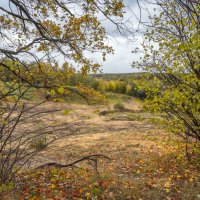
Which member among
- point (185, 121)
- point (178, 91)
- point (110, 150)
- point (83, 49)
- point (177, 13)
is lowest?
point (110, 150)

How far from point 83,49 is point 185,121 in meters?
3.10

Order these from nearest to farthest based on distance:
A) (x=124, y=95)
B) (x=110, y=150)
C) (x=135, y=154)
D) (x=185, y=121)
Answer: (x=185, y=121) → (x=135, y=154) → (x=110, y=150) → (x=124, y=95)

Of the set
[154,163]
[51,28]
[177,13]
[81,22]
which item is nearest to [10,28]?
[51,28]

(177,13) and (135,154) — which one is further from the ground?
(177,13)

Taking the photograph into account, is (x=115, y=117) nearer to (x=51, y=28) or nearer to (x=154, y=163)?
(x=154, y=163)

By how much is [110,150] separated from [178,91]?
16.3ft

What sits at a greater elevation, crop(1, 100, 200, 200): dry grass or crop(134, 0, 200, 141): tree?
crop(134, 0, 200, 141): tree

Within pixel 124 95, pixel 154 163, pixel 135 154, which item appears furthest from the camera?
pixel 124 95

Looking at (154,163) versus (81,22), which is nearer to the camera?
(81,22)

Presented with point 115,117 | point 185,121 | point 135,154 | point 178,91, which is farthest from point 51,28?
point 115,117

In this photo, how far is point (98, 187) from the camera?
19.3 feet

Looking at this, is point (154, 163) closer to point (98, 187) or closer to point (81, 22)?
point (98, 187)

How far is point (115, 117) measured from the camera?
68.0 feet

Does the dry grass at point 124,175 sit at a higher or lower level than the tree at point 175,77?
lower
